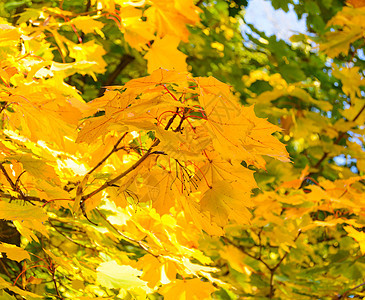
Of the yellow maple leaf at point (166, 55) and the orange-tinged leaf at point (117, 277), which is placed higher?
the yellow maple leaf at point (166, 55)

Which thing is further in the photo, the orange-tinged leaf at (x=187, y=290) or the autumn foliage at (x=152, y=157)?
the orange-tinged leaf at (x=187, y=290)

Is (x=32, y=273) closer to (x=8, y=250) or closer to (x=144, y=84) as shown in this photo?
(x=8, y=250)

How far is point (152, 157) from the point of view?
2.72 feet

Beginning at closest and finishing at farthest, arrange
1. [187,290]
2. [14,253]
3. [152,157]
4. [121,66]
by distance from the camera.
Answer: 1. [152,157]
2. [14,253]
3. [187,290]
4. [121,66]

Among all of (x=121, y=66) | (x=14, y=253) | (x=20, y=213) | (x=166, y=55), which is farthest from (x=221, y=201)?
(x=121, y=66)

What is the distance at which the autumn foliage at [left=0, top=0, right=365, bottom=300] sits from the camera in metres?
0.71

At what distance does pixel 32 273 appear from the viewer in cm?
157

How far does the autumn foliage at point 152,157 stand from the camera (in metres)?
0.71

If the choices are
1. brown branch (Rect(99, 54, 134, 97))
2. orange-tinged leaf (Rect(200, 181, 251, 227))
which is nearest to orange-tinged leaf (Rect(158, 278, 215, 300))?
orange-tinged leaf (Rect(200, 181, 251, 227))

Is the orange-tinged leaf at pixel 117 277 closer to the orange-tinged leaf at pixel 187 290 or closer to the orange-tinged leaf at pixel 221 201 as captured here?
the orange-tinged leaf at pixel 187 290

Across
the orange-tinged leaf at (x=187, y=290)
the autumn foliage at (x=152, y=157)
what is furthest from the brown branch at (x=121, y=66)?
the orange-tinged leaf at (x=187, y=290)

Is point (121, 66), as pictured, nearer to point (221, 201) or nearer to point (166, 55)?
point (166, 55)

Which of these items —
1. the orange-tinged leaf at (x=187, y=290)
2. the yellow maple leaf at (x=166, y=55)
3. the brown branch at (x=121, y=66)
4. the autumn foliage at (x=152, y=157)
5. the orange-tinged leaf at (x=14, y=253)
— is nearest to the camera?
the autumn foliage at (x=152, y=157)

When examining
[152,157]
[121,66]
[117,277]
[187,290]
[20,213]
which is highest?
[152,157]
